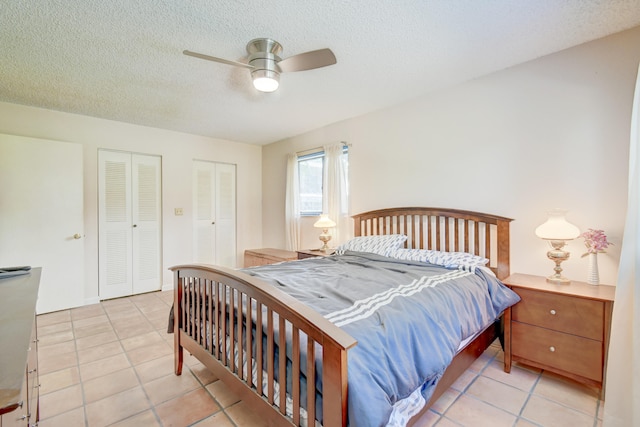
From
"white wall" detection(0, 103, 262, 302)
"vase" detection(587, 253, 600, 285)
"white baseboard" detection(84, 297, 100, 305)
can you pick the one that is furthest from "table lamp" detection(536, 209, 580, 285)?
"white baseboard" detection(84, 297, 100, 305)

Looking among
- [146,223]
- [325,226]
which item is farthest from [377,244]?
[146,223]

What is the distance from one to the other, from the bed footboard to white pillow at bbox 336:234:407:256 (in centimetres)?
160

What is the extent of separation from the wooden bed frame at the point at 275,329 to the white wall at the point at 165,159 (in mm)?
2525

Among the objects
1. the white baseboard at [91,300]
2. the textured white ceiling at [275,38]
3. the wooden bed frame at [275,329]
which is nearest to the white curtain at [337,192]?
the textured white ceiling at [275,38]

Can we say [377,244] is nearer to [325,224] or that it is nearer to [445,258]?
[445,258]

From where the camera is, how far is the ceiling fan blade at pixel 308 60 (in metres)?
1.85

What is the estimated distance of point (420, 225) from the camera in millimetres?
3012

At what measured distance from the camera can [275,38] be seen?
203cm

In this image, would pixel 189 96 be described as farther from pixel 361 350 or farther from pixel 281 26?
pixel 361 350

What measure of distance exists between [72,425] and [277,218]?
3.70 m

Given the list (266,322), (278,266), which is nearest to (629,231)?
(266,322)

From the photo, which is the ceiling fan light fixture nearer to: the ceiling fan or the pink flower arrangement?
the ceiling fan

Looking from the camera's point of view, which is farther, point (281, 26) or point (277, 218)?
point (277, 218)

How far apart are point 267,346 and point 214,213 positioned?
13.1 ft
